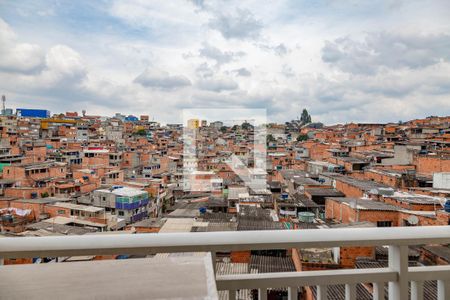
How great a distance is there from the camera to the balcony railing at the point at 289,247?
74cm

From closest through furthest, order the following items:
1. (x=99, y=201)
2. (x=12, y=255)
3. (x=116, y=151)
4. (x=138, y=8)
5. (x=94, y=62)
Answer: (x=12, y=255)
(x=138, y=8)
(x=94, y=62)
(x=99, y=201)
(x=116, y=151)

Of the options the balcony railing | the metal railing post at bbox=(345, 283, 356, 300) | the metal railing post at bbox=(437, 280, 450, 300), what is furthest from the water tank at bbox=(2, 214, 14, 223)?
the metal railing post at bbox=(437, 280, 450, 300)

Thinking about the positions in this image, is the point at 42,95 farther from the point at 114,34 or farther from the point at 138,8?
the point at 138,8

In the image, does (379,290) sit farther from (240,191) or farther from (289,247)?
(240,191)

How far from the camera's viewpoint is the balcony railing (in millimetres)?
742

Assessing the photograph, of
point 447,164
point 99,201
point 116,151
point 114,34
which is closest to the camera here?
point 114,34

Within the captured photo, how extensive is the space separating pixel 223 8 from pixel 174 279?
149 cm

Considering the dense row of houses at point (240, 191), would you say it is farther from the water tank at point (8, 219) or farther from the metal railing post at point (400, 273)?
the metal railing post at point (400, 273)

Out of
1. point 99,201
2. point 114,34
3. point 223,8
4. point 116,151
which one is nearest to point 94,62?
point 114,34

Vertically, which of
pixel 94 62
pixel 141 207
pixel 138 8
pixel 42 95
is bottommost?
pixel 141 207

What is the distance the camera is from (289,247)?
30.9 inches

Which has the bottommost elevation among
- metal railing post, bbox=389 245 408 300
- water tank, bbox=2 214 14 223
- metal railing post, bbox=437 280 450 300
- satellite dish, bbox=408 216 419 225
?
water tank, bbox=2 214 14 223

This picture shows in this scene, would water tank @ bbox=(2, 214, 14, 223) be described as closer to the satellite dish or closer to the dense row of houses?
the dense row of houses

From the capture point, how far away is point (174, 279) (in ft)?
2.15
